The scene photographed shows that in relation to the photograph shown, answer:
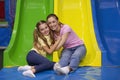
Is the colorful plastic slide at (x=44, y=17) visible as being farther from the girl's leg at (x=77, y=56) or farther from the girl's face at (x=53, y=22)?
the girl's face at (x=53, y=22)

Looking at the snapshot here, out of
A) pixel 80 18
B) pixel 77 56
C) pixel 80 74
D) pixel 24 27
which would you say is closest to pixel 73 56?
pixel 77 56

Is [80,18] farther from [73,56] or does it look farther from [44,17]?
[73,56]

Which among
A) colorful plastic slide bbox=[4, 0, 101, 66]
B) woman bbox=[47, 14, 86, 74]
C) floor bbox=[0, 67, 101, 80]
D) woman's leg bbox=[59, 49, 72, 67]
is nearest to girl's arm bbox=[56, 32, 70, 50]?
woman bbox=[47, 14, 86, 74]

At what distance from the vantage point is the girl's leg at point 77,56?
13.3ft

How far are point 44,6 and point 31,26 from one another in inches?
18.4

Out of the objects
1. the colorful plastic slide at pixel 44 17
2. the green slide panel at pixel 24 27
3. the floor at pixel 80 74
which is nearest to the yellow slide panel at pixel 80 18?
the colorful plastic slide at pixel 44 17

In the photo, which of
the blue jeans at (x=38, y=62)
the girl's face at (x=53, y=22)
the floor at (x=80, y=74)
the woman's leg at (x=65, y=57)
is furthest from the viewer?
the girl's face at (x=53, y=22)

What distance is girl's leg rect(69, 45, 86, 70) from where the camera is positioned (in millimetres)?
4055

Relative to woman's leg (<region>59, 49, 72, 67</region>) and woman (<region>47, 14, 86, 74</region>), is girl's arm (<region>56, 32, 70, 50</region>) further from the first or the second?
woman's leg (<region>59, 49, 72, 67</region>)

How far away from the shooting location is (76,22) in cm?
502

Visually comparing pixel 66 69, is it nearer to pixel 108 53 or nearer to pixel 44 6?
pixel 108 53

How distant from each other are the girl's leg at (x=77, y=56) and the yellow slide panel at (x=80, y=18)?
21cm

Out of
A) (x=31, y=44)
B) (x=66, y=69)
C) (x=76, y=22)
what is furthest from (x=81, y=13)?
(x=66, y=69)

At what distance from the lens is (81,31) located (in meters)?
4.92
